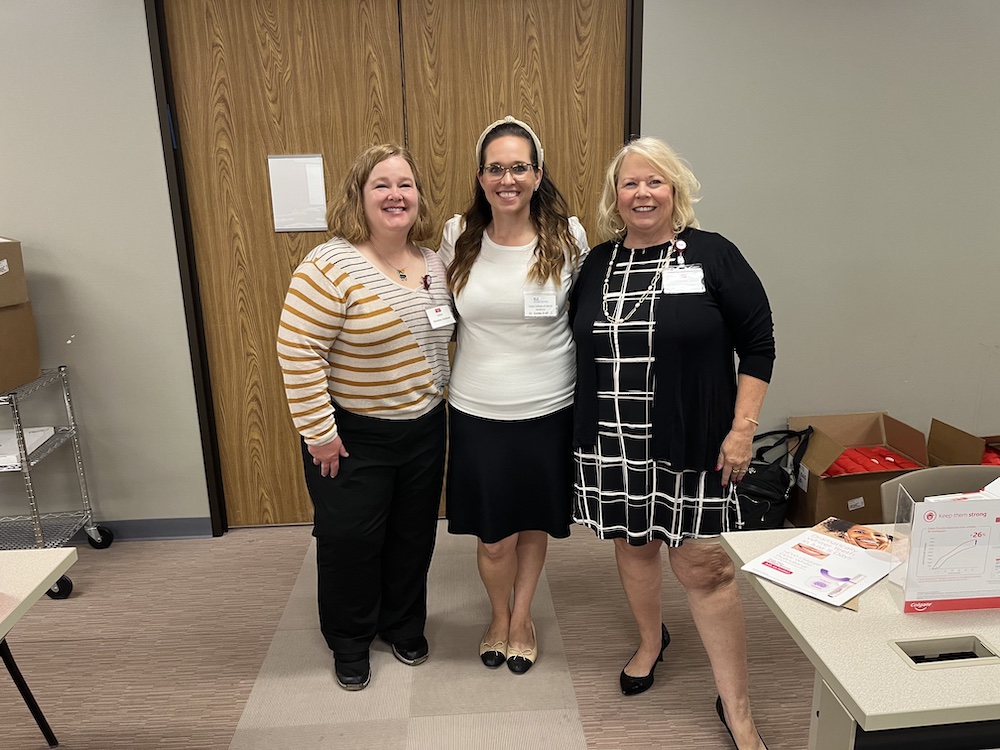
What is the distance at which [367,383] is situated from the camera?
1.81 meters

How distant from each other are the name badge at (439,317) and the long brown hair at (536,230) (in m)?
0.06

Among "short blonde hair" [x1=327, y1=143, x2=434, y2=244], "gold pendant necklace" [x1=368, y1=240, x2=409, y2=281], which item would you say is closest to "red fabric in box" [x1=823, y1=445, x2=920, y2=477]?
"gold pendant necklace" [x1=368, y1=240, x2=409, y2=281]

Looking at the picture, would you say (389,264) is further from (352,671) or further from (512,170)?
(352,671)

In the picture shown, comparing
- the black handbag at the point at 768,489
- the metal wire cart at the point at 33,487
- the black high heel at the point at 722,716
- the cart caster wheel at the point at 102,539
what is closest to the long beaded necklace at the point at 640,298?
the black high heel at the point at 722,716

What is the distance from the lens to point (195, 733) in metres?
1.88

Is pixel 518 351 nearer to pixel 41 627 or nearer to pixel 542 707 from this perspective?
pixel 542 707

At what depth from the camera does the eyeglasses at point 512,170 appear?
1727 mm

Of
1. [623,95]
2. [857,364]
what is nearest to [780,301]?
[857,364]

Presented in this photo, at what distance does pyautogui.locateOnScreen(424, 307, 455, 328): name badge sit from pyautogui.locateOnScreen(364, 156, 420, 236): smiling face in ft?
0.74

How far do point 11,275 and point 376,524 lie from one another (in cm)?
166

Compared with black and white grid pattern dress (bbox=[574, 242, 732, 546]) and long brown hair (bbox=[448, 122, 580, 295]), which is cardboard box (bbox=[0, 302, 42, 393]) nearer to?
long brown hair (bbox=[448, 122, 580, 295])

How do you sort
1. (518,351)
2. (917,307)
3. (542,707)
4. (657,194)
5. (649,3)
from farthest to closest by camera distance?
(917,307)
(649,3)
(542,707)
(518,351)
(657,194)

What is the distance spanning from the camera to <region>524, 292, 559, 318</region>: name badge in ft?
5.74

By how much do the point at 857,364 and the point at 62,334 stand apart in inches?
129
